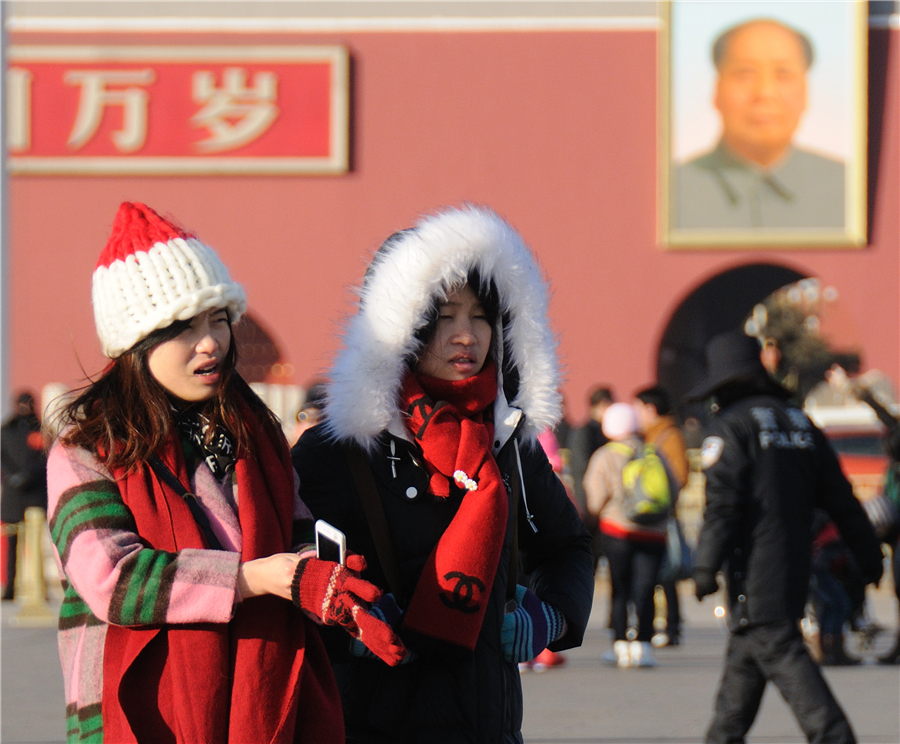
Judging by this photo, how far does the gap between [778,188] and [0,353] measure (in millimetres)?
11009

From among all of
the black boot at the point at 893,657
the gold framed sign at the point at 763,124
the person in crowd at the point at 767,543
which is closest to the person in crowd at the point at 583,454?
the black boot at the point at 893,657

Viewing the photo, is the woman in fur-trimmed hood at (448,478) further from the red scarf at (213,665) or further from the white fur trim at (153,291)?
the white fur trim at (153,291)

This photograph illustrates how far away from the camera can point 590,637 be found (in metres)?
9.48

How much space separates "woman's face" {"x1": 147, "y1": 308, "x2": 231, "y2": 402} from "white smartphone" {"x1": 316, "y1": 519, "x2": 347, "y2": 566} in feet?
1.12

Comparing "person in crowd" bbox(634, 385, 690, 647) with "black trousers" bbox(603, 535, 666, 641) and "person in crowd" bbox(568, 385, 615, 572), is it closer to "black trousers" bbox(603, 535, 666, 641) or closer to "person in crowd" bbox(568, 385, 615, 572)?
"person in crowd" bbox(568, 385, 615, 572)

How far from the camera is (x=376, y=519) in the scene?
2.58m

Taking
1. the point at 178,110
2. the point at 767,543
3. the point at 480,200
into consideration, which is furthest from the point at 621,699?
the point at 178,110

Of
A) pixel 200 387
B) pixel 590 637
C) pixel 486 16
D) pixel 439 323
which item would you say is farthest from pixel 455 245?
pixel 486 16

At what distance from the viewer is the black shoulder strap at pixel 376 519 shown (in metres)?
2.57

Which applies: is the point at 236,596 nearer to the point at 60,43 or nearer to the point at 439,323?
the point at 439,323

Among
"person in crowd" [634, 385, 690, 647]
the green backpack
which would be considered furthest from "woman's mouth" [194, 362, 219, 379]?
"person in crowd" [634, 385, 690, 647]

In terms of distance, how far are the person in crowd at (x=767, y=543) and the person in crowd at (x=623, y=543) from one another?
3.02m

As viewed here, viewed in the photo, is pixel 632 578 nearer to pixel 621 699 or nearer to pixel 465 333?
pixel 621 699

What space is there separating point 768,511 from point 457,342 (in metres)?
2.72
